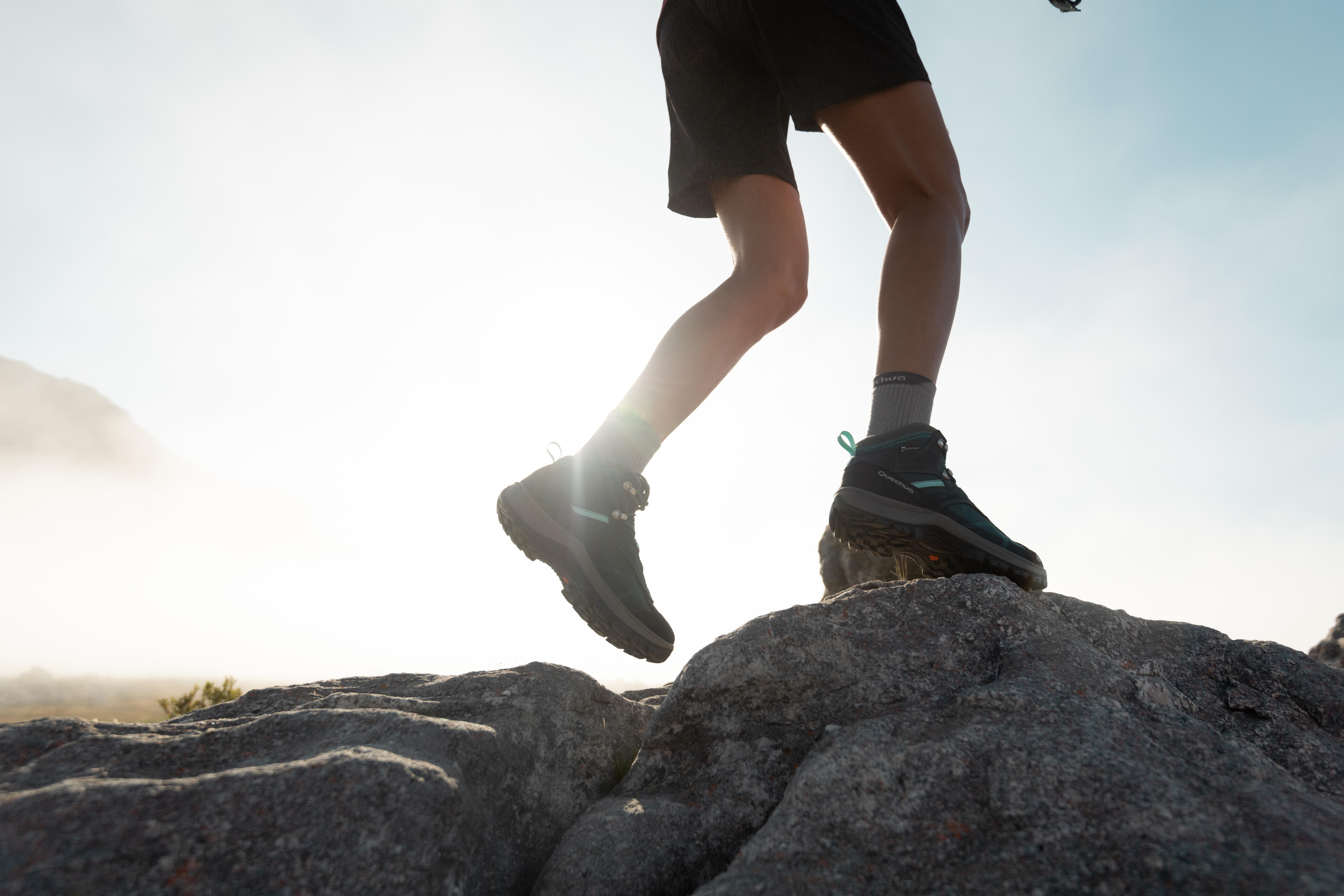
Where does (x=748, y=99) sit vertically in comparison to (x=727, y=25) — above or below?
below

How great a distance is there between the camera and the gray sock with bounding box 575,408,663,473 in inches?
82.1

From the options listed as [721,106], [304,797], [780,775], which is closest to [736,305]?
[721,106]

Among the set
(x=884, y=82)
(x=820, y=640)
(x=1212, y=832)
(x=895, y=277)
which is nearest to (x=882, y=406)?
(x=895, y=277)

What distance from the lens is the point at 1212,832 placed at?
0.84 meters

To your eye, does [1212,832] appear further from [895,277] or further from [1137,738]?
[895,277]

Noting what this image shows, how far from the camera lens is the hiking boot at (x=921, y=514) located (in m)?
1.83

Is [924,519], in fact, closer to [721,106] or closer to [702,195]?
[702,195]

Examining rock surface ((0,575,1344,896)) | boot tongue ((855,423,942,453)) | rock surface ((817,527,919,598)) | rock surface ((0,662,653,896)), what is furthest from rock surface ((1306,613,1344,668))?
rock surface ((0,662,653,896))

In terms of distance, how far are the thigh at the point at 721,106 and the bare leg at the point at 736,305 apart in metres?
0.07

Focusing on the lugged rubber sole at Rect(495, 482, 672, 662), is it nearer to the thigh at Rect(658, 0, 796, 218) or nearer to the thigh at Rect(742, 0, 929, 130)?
the thigh at Rect(658, 0, 796, 218)

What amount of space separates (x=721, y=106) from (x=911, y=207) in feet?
2.59

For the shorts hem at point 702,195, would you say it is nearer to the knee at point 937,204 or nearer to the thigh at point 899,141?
the thigh at point 899,141

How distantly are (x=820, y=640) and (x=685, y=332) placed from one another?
1.03 metres

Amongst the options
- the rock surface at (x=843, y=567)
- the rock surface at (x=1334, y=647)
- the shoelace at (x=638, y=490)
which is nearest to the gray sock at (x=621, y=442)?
the shoelace at (x=638, y=490)
